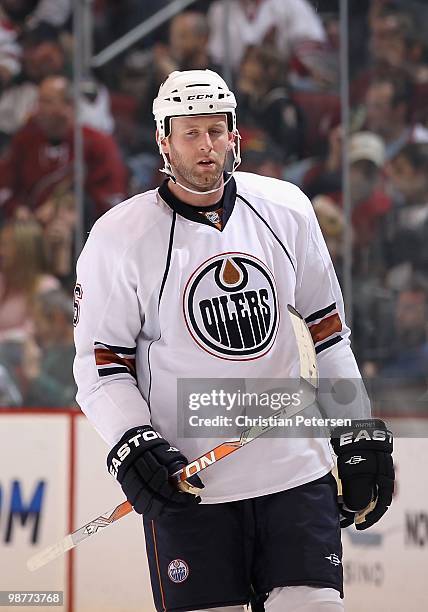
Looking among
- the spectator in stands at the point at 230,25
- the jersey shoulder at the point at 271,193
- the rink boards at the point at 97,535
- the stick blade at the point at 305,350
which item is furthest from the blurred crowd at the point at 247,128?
the stick blade at the point at 305,350

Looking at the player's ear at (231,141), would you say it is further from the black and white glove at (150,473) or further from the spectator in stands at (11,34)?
the spectator in stands at (11,34)

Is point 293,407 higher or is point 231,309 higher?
point 231,309

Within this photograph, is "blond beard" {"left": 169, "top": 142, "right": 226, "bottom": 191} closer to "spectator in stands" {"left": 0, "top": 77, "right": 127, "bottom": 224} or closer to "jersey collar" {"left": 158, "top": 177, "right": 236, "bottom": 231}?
"jersey collar" {"left": 158, "top": 177, "right": 236, "bottom": 231}

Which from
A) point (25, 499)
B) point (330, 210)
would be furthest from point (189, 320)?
point (330, 210)

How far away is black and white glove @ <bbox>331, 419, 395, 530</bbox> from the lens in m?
1.99

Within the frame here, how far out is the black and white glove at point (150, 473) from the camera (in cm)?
186

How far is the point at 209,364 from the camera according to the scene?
1.97m

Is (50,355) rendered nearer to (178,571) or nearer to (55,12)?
(55,12)

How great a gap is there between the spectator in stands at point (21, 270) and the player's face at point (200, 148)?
214cm

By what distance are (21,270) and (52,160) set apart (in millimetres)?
418

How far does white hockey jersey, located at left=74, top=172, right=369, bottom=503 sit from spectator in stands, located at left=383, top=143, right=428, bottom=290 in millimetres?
2029

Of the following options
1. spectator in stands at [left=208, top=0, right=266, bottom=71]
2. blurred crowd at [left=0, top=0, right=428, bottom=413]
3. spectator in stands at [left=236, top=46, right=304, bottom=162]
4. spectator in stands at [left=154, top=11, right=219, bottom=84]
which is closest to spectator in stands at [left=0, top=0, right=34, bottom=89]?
blurred crowd at [left=0, top=0, right=428, bottom=413]

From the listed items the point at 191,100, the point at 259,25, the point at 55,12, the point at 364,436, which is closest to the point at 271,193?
the point at 191,100

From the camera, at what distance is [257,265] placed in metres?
2.00
